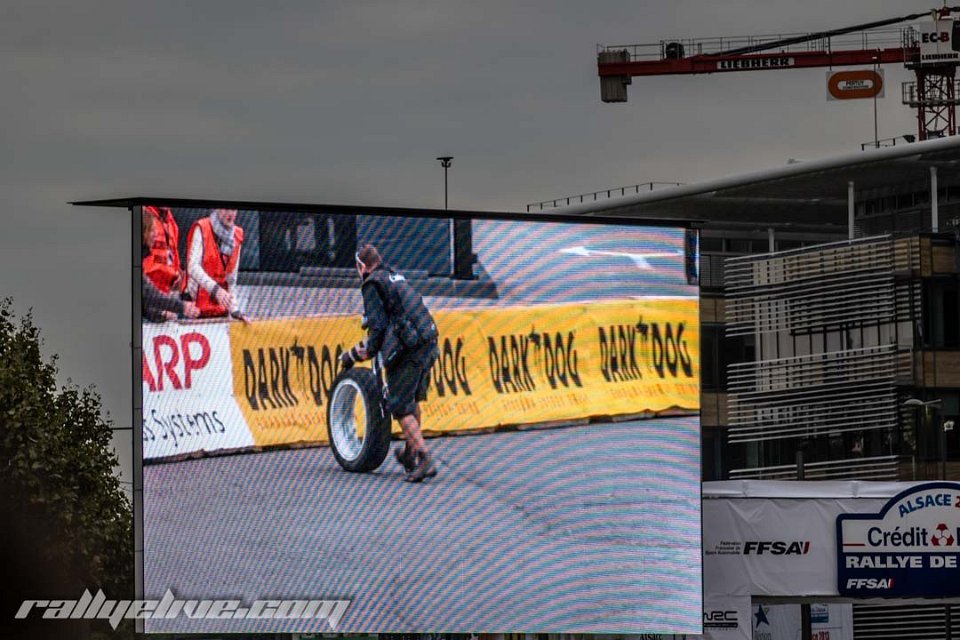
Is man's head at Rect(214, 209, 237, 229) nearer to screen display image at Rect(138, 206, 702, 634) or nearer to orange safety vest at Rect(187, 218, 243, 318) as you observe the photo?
screen display image at Rect(138, 206, 702, 634)

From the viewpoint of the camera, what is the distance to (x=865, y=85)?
3543 inches

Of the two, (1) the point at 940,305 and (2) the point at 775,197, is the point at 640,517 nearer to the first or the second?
(1) the point at 940,305

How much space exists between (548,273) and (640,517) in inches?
162

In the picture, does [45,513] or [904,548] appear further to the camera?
[45,513]

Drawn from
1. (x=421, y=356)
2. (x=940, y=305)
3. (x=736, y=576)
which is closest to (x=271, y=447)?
(x=421, y=356)

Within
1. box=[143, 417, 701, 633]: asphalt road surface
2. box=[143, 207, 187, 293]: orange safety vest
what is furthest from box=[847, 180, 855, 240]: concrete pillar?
box=[143, 207, 187, 293]: orange safety vest

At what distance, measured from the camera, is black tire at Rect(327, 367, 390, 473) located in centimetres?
3109

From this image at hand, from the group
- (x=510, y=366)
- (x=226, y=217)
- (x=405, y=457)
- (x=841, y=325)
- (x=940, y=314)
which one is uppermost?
(x=226, y=217)

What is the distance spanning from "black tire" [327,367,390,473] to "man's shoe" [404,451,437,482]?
0.52 m

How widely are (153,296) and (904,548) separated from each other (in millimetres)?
15630

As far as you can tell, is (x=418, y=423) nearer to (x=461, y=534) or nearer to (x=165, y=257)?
(x=461, y=534)

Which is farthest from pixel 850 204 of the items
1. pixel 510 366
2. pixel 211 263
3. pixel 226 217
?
pixel 211 263

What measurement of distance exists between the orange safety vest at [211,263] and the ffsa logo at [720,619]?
1229cm

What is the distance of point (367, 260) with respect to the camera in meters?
31.4
